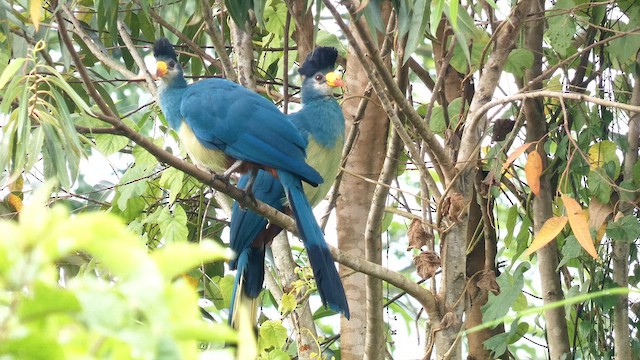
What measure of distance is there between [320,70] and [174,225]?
0.74 metres

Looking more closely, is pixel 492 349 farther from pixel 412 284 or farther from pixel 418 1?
pixel 418 1

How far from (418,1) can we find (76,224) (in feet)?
7.05

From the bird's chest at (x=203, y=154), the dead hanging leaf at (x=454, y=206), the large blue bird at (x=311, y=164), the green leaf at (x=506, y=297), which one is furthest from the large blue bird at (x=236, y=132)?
the green leaf at (x=506, y=297)

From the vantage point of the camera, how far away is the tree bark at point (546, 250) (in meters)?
3.38

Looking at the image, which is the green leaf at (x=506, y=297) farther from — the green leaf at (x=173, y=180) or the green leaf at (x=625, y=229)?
the green leaf at (x=173, y=180)

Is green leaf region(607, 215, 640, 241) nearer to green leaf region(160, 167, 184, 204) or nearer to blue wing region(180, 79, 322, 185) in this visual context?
blue wing region(180, 79, 322, 185)

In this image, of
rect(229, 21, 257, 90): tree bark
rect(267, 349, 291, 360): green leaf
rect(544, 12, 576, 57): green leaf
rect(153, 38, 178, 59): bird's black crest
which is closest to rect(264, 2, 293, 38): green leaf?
rect(229, 21, 257, 90): tree bark

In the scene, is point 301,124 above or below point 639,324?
above

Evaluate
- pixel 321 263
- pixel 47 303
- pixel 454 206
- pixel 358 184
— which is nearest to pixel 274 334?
pixel 321 263

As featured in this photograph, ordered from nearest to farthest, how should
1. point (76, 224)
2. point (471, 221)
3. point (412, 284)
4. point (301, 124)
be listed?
1. point (76, 224)
2. point (412, 284)
3. point (301, 124)
4. point (471, 221)

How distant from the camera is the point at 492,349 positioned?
3.38m

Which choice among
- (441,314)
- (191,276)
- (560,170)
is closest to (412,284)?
(441,314)

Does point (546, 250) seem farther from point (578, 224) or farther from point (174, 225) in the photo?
point (174, 225)

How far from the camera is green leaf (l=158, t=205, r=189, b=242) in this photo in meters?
3.30
